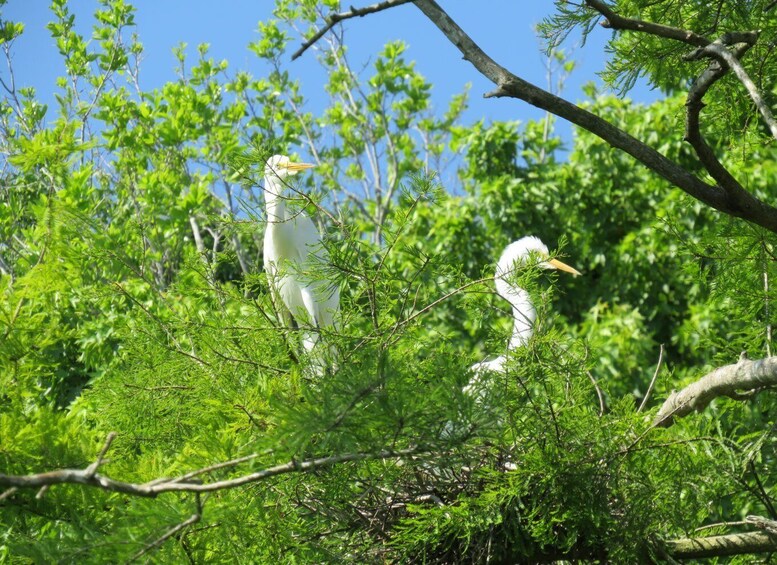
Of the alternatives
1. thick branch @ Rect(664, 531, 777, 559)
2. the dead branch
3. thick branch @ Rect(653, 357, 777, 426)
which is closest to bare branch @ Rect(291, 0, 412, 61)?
the dead branch

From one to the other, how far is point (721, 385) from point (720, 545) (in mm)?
341

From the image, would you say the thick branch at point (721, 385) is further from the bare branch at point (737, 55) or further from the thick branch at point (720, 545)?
the bare branch at point (737, 55)

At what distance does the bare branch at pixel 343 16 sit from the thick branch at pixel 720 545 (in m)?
1.23

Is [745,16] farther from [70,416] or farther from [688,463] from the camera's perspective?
[70,416]

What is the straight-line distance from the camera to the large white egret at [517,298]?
2129 millimetres

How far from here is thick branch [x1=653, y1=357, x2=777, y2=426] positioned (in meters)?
2.17

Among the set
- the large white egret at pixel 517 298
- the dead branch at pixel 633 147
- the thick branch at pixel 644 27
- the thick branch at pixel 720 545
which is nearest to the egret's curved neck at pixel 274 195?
the dead branch at pixel 633 147

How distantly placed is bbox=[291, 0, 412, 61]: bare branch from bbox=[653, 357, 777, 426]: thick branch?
1.02m

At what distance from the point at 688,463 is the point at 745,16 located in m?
1.18

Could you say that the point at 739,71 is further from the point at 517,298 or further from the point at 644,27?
the point at 517,298

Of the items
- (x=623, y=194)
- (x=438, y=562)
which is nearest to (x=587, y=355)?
(x=438, y=562)

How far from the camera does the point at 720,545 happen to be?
221 cm

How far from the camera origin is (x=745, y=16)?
267 centimetres

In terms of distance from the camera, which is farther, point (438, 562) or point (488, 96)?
point (438, 562)
